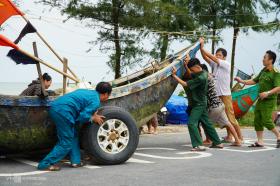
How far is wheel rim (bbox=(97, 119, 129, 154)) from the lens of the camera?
6.93 meters

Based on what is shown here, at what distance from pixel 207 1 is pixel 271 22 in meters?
3.19

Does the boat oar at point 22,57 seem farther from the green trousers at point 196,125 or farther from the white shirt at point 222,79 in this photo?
the white shirt at point 222,79

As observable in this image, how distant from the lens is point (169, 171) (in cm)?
647

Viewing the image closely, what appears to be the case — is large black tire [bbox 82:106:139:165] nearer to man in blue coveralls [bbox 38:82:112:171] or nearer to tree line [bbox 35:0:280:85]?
man in blue coveralls [bbox 38:82:112:171]

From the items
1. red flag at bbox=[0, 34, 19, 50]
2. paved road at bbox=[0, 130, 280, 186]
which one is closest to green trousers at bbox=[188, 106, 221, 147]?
paved road at bbox=[0, 130, 280, 186]

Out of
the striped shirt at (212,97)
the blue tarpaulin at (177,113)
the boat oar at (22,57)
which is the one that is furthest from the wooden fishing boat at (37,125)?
the blue tarpaulin at (177,113)

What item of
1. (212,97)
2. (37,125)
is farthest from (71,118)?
(212,97)

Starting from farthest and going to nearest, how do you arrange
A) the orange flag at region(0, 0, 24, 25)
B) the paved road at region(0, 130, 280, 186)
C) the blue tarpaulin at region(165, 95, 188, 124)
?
the blue tarpaulin at region(165, 95, 188, 124), the orange flag at region(0, 0, 24, 25), the paved road at region(0, 130, 280, 186)

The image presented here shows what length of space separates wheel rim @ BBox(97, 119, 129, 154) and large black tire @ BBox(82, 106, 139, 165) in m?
0.04

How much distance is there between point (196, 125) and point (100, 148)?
2352 millimetres

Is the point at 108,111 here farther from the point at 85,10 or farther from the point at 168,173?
the point at 85,10

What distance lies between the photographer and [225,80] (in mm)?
9539

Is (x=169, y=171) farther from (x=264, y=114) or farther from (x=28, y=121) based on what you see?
(x=264, y=114)

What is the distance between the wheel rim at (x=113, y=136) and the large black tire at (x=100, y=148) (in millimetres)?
44
